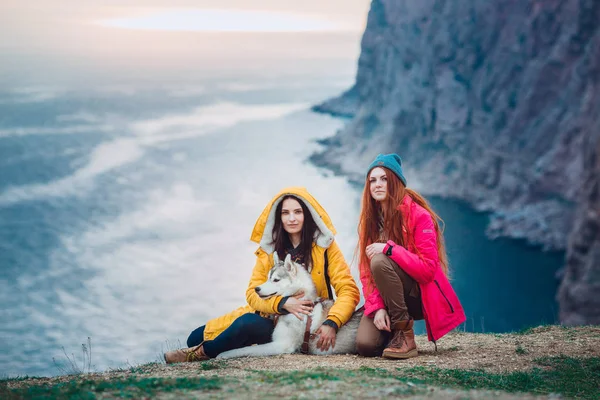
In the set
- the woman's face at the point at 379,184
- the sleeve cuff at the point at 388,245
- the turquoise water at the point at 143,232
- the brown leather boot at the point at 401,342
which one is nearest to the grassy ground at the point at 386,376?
the brown leather boot at the point at 401,342

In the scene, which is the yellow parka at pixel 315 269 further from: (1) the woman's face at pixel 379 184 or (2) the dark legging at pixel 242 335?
(1) the woman's face at pixel 379 184

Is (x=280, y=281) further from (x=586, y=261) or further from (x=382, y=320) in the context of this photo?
(x=586, y=261)

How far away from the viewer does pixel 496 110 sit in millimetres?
84938

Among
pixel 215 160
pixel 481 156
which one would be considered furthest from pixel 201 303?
pixel 215 160

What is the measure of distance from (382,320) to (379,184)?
171 cm

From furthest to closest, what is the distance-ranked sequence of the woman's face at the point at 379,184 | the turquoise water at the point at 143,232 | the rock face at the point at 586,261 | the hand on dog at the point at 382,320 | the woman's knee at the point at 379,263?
the turquoise water at the point at 143,232
the rock face at the point at 586,261
the woman's face at the point at 379,184
the hand on dog at the point at 382,320
the woman's knee at the point at 379,263

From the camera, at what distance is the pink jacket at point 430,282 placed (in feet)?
25.6

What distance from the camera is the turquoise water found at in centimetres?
5381

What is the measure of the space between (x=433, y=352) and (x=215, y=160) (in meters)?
115

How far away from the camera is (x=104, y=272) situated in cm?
6856

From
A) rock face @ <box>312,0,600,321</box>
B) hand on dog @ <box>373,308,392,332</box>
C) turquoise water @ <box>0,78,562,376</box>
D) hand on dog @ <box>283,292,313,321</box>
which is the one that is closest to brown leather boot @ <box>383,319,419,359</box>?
hand on dog @ <box>373,308,392,332</box>

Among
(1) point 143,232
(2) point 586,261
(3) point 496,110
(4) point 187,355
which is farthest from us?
(3) point 496,110

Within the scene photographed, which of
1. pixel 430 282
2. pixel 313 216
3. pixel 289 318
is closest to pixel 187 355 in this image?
pixel 289 318

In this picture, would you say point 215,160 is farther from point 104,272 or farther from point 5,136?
point 104,272
